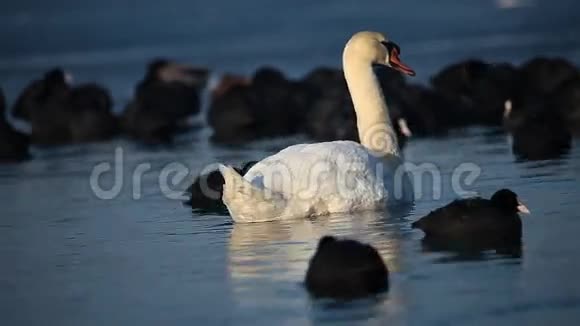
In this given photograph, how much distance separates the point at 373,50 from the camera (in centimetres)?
1525

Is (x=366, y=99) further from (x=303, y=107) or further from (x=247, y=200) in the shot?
(x=303, y=107)

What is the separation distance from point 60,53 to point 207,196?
3940cm

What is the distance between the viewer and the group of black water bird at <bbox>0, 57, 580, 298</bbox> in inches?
790

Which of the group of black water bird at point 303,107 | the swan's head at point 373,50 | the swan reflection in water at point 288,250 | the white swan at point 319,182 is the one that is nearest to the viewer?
the swan reflection in water at point 288,250

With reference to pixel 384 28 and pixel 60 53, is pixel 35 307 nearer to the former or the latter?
pixel 384 28

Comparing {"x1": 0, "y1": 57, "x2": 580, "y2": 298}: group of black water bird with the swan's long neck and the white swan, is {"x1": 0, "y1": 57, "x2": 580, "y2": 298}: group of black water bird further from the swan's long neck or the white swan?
the white swan

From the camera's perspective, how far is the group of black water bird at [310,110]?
20062 millimetres

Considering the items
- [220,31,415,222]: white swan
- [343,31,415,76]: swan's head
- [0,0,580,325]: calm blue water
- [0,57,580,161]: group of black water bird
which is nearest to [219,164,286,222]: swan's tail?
[220,31,415,222]: white swan

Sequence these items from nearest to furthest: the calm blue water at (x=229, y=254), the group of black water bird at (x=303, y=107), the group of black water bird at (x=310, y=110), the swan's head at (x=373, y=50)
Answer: the calm blue water at (x=229, y=254)
the swan's head at (x=373, y=50)
the group of black water bird at (x=310, y=110)
the group of black water bird at (x=303, y=107)

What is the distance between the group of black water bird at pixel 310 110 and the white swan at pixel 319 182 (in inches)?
59.6

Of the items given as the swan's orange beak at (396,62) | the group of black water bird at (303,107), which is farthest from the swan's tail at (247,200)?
the group of black water bird at (303,107)

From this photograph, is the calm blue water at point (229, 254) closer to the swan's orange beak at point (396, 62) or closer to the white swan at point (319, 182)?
the white swan at point (319, 182)

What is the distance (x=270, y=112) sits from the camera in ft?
83.3

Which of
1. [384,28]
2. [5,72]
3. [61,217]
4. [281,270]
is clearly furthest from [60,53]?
[281,270]
